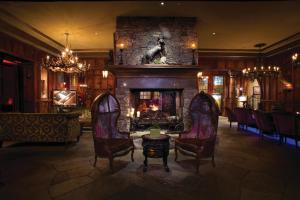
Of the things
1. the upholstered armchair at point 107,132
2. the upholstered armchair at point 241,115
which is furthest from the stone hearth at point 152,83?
the upholstered armchair at point 241,115

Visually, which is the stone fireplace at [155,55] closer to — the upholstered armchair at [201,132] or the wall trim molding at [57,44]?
the upholstered armchair at [201,132]

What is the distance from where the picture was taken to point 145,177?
365 cm

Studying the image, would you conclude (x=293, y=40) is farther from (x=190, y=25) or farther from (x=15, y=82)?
(x=15, y=82)

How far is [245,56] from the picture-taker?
11.4m

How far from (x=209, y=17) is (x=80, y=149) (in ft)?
16.7

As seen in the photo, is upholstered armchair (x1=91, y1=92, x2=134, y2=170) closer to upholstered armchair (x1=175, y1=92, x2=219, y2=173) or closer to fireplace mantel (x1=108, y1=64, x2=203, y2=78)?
upholstered armchair (x1=175, y1=92, x2=219, y2=173)

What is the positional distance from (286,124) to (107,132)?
4810 millimetres

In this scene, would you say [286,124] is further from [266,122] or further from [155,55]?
[155,55]

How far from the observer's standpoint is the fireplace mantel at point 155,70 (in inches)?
237

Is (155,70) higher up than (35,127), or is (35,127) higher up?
(155,70)

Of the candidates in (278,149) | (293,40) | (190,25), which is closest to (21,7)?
(190,25)

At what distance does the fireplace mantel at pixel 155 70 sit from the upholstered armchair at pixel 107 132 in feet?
5.39

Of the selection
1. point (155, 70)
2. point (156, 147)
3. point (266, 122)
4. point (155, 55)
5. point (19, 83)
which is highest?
point (155, 55)

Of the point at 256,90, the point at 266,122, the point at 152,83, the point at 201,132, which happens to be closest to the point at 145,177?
the point at 201,132
